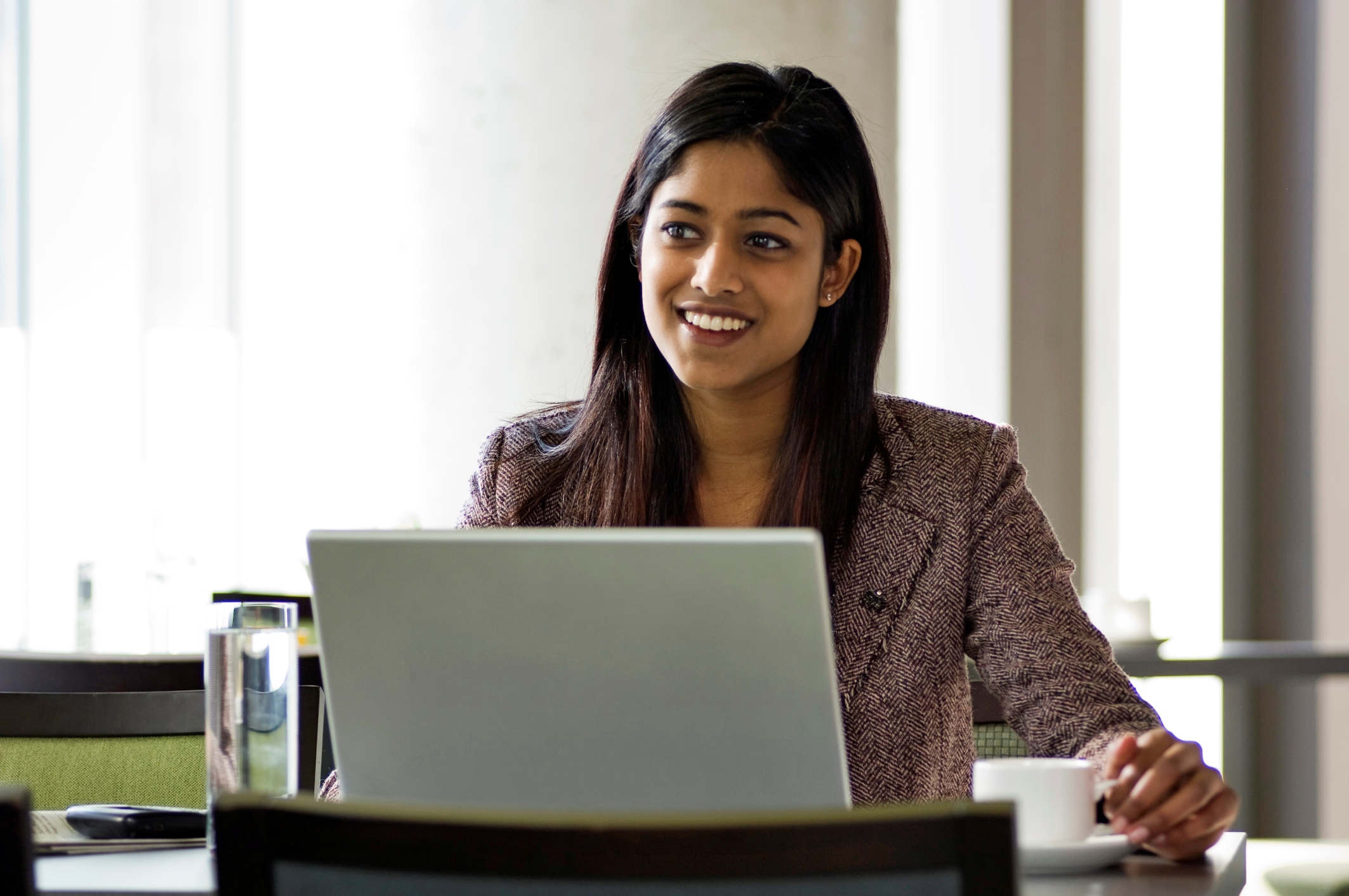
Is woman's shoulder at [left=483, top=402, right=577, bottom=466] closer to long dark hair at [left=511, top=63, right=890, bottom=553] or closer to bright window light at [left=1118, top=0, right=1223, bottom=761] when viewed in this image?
long dark hair at [left=511, top=63, right=890, bottom=553]

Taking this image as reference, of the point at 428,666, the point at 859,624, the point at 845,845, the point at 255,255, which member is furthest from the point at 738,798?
the point at 255,255

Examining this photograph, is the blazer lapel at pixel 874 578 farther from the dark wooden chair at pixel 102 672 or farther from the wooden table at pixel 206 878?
the dark wooden chair at pixel 102 672

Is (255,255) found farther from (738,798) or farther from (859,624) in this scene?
(738,798)

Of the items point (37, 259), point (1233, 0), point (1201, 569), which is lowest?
point (1201, 569)

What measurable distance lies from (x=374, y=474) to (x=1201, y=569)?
201cm

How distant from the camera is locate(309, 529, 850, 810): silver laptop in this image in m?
0.86

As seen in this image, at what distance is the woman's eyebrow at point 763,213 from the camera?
1.62 metres

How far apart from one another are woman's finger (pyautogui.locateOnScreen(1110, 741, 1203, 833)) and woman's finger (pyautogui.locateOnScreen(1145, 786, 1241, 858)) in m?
0.02

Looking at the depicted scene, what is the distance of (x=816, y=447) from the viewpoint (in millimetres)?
1657

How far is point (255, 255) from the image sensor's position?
3.76 meters

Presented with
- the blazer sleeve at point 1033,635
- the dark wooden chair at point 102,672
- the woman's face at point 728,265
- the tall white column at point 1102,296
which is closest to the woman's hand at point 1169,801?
the blazer sleeve at point 1033,635

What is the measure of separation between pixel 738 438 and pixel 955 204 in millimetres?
2137

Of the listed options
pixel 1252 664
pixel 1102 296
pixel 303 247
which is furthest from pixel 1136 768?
pixel 303 247

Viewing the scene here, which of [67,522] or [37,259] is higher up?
[37,259]
